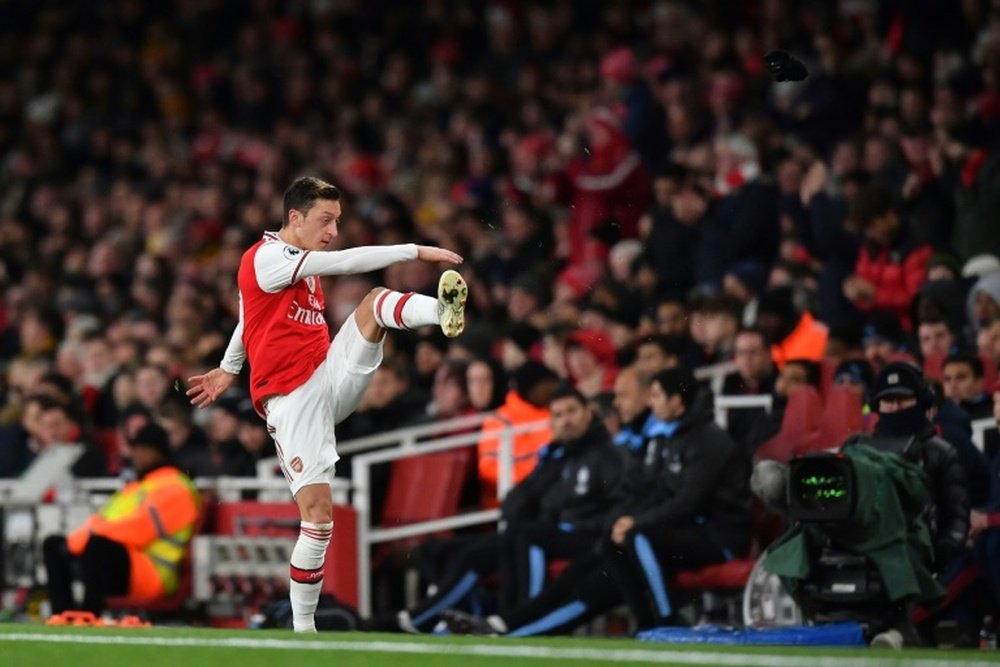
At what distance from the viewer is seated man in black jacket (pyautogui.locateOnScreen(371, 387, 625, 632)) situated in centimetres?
1148

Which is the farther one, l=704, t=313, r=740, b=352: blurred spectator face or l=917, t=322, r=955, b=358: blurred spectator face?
l=704, t=313, r=740, b=352: blurred spectator face

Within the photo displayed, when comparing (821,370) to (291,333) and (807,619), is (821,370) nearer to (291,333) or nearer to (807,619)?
(807,619)

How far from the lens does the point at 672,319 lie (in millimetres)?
12805

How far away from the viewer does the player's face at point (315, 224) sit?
363 inches

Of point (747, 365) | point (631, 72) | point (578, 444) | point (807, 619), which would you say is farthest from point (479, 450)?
point (631, 72)

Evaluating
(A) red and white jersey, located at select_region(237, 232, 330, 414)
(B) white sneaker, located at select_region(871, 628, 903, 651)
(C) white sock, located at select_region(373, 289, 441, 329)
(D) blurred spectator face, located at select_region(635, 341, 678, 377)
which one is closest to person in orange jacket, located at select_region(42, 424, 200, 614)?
(D) blurred spectator face, located at select_region(635, 341, 678, 377)

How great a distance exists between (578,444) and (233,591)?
2.54m

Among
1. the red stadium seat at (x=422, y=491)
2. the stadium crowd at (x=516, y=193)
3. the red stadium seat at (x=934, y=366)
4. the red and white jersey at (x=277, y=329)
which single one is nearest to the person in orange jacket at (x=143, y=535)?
the stadium crowd at (x=516, y=193)

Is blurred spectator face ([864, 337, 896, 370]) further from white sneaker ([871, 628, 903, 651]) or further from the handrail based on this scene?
the handrail

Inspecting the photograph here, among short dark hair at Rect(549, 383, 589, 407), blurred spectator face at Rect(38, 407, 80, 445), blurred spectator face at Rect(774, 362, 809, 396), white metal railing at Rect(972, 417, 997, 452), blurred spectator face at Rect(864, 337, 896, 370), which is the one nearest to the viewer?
white metal railing at Rect(972, 417, 997, 452)

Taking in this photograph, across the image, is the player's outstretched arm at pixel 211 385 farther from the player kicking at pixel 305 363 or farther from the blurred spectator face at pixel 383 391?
the blurred spectator face at pixel 383 391

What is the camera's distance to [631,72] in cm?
1636

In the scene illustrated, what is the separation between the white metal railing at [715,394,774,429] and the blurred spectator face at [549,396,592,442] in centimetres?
73

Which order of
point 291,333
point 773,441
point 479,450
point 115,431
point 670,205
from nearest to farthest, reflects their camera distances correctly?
point 291,333
point 773,441
point 479,450
point 670,205
point 115,431
